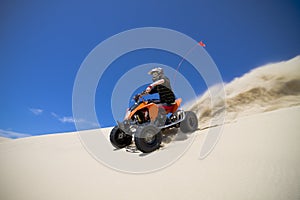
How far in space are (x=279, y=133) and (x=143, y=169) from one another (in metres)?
2.15

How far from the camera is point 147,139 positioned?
308cm

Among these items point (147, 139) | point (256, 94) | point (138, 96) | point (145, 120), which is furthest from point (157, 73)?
point (256, 94)

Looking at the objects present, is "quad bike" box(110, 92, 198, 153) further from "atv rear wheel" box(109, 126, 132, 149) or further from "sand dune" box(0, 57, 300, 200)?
"sand dune" box(0, 57, 300, 200)

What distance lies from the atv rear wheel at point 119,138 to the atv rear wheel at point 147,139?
947 mm

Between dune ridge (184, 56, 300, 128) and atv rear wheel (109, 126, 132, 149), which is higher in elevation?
dune ridge (184, 56, 300, 128)

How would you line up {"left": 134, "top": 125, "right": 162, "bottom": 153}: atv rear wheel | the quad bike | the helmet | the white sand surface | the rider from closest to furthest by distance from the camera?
the white sand surface < {"left": 134, "top": 125, "right": 162, "bottom": 153}: atv rear wheel < the quad bike < the rider < the helmet

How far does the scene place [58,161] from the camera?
2.99 metres

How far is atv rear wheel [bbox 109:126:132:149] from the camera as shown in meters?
3.68

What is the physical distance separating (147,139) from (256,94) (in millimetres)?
4548

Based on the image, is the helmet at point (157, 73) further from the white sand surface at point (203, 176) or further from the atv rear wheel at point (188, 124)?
the white sand surface at point (203, 176)

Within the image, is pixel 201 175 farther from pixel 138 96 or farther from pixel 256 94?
pixel 256 94

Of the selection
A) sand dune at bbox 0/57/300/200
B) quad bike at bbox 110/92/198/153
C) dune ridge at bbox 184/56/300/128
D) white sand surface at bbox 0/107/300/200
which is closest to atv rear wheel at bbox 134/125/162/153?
sand dune at bbox 0/57/300/200

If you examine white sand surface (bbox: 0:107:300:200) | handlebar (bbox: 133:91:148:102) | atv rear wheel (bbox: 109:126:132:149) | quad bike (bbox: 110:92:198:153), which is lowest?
white sand surface (bbox: 0:107:300:200)

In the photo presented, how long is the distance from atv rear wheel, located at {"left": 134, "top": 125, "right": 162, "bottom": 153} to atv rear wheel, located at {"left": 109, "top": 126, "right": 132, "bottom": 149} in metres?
0.95
